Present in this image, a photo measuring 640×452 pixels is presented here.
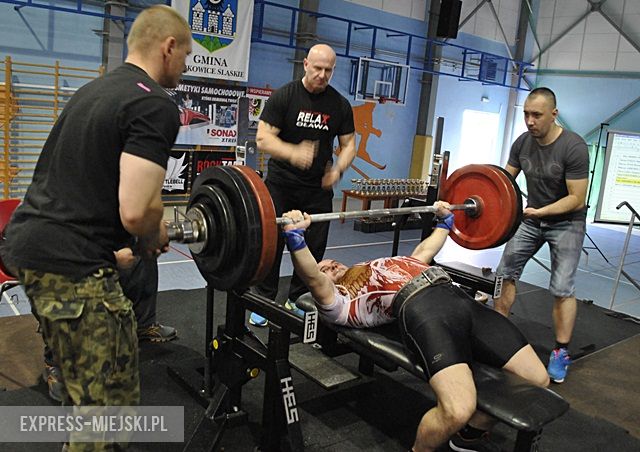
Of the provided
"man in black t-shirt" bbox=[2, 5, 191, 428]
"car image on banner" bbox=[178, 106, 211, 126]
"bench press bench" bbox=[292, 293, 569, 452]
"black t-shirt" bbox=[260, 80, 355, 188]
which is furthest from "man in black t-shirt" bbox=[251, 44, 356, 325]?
"car image on banner" bbox=[178, 106, 211, 126]

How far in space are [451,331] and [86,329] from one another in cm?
109

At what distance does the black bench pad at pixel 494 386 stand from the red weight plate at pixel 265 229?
559 millimetres

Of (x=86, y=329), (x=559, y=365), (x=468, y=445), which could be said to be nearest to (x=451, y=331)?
(x=468, y=445)

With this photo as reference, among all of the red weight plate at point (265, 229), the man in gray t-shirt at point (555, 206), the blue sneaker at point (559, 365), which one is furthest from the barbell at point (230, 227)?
the blue sneaker at point (559, 365)

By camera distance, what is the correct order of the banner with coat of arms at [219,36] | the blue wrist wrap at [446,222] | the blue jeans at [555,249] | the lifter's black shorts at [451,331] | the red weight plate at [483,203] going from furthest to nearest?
the banner with coat of arms at [219,36], the blue jeans at [555,249], the red weight plate at [483,203], the blue wrist wrap at [446,222], the lifter's black shorts at [451,331]

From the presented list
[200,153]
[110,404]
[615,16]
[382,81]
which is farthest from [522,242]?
[615,16]

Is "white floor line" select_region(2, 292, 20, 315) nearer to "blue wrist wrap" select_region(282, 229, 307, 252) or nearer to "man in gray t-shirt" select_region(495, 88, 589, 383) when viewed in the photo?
"blue wrist wrap" select_region(282, 229, 307, 252)

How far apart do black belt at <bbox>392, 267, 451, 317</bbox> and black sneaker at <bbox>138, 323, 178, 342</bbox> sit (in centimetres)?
127

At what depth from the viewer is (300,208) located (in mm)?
2742

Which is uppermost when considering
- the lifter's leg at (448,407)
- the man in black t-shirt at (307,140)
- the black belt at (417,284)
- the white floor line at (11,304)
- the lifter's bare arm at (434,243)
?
the man in black t-shirt at (307,140)

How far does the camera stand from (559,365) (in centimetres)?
273

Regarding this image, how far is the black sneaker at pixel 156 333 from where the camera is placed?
8.87 ft

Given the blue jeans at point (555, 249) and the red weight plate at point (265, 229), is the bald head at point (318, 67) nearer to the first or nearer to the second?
the red weight plate at point (265, 229)

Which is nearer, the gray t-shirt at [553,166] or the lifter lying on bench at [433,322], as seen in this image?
the lifter lying on bench at [433,322]
